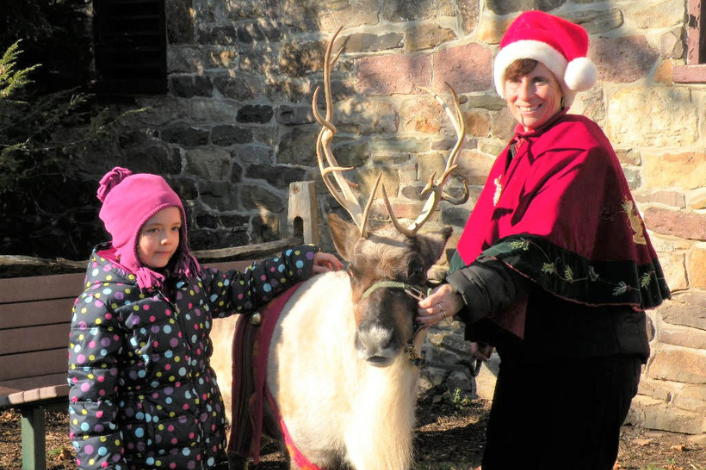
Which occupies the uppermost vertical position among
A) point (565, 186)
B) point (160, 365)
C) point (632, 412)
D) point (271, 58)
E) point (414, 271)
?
point (271, 58)

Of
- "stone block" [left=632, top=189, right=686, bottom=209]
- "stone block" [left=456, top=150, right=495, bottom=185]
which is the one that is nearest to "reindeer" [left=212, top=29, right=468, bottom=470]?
"stone block" [left=632, top=189, right=686, bottom=209]

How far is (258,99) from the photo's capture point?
698 cm

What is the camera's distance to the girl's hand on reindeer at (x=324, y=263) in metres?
3.78

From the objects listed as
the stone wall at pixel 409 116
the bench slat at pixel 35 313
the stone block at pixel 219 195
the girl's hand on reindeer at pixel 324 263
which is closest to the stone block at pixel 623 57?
the stone wall at pixel 409 116

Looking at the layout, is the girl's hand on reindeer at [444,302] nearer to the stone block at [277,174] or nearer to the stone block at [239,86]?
the stone block at [277,174]

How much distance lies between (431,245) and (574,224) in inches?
32.4

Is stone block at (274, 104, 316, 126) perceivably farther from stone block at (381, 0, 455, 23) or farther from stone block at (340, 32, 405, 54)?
stone block at (381, 0, 455, 23)

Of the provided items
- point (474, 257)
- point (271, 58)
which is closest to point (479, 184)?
point (271, 58)

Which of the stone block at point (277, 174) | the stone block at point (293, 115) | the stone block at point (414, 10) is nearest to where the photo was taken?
the stone block at point (414, 10)

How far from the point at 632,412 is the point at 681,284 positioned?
0.92 metres

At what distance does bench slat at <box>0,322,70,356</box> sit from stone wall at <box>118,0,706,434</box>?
241 cm

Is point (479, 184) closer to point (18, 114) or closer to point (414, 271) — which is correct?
point (414, 271)

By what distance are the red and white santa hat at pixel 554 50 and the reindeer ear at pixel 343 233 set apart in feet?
2.83

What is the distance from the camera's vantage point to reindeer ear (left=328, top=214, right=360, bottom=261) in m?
3.53
